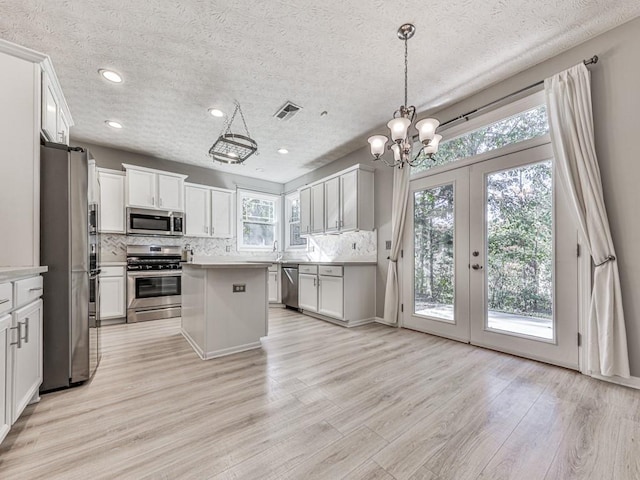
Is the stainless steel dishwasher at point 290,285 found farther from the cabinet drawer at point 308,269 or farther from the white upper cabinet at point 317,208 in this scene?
the white upper cabinet at point 317,208

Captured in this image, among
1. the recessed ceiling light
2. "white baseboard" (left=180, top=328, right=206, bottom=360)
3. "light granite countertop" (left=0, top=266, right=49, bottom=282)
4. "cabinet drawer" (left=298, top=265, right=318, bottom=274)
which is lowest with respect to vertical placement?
"white baseboard" (left=180, top=328, right=206, bottom=360)

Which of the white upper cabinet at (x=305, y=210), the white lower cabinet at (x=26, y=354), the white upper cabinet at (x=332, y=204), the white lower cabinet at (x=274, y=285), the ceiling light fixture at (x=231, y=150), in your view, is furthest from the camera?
the white lower cabinet at (x=274, y=285)

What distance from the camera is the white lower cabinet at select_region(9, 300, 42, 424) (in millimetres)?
1558

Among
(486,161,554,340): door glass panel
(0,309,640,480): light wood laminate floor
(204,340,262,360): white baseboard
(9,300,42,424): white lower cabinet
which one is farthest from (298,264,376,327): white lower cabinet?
(9,300,42,424): white lower cabinet

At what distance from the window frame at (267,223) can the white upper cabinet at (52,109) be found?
333 centimetres

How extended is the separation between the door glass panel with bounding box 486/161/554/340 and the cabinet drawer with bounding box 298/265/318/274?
2.40 m

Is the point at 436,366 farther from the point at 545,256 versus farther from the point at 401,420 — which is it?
the point at 545,256

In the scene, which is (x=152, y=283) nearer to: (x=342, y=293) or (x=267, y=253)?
(x=267, y=253)

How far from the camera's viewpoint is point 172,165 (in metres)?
5.29

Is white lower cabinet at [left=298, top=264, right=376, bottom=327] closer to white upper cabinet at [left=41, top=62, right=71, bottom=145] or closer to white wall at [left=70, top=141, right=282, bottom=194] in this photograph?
white wall at [left=70, top=141, right=282, bottom=194]

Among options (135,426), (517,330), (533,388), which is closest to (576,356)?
(517,330)

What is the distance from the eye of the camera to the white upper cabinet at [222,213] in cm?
554

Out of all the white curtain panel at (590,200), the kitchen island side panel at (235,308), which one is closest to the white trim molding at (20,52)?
the kitchen island side panel at (235,308)

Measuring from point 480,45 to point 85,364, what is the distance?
168 inches
